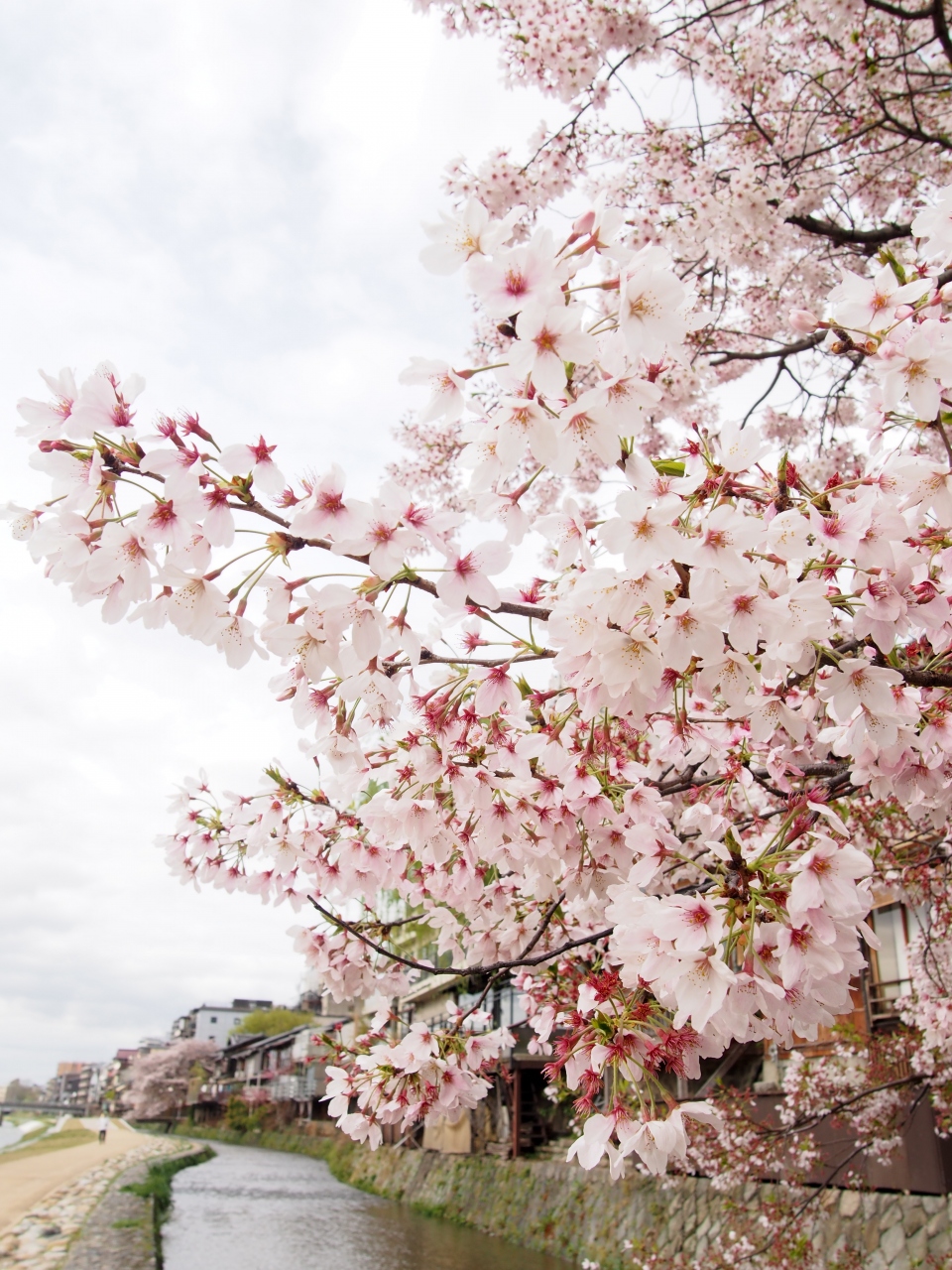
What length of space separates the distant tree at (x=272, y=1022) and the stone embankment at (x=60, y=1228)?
162 feet

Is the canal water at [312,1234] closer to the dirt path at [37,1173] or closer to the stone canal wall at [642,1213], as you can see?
the stone canal wall at [642,1213]

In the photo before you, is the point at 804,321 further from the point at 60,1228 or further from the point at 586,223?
the point at 60,1228

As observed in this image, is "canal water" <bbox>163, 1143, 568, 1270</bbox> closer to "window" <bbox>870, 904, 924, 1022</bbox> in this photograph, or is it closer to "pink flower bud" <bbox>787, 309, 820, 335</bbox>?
"window" <bbox>870, 904, 924, 1022</bbox>

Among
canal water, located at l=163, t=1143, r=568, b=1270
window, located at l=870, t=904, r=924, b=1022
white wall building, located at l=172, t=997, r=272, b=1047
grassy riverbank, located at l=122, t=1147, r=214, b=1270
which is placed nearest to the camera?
window, located at l=870, t=904, r=924, b=1022

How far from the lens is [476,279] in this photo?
1301 millimetres

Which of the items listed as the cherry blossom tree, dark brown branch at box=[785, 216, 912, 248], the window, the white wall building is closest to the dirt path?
the window

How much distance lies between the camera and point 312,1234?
47.7 feet

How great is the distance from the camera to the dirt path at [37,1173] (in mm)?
12703

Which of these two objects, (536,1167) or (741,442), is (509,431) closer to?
(741,442)

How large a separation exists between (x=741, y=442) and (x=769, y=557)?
214mm

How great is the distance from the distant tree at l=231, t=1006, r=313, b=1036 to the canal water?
44062 millimetres

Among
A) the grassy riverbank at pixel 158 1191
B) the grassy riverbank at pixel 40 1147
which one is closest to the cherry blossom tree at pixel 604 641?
the grassy riverbank at pixel 158 1191

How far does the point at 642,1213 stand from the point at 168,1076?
5907 centimetres

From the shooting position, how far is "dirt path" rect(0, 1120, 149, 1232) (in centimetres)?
1270
